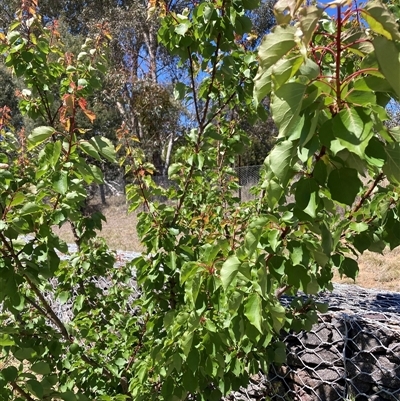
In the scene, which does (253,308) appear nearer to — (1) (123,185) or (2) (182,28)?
(2) (182,28)

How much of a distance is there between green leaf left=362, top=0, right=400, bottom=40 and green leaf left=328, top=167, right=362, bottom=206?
22 cm

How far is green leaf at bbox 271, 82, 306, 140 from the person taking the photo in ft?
2.05

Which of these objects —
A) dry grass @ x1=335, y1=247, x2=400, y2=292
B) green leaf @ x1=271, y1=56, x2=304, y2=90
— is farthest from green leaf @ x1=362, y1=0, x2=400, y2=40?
dry grass @ x1=335, y1=247, x2=400, y2=292

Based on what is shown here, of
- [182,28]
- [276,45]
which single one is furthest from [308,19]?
[182,28]

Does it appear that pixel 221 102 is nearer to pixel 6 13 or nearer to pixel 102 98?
pixel 102 98

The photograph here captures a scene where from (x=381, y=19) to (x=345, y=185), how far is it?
26 cm

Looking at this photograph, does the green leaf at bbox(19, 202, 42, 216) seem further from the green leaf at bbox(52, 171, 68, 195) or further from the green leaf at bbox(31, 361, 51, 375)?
the green leaf at bbox(31, 361, 51, 375)

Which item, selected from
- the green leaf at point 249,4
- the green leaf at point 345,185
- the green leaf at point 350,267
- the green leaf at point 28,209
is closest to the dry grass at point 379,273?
the green leaf at point 350,267

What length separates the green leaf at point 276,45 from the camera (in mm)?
620

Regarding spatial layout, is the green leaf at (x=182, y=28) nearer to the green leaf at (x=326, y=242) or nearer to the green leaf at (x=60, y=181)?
the green leaf at (x=60, y=181)

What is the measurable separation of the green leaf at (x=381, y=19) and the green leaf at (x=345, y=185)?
8.8 inches

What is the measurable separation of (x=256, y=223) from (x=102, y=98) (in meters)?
14.0

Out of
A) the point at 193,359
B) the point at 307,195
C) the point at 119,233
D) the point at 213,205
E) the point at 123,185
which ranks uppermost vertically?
the point at 123,185

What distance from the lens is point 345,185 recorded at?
73 cm
